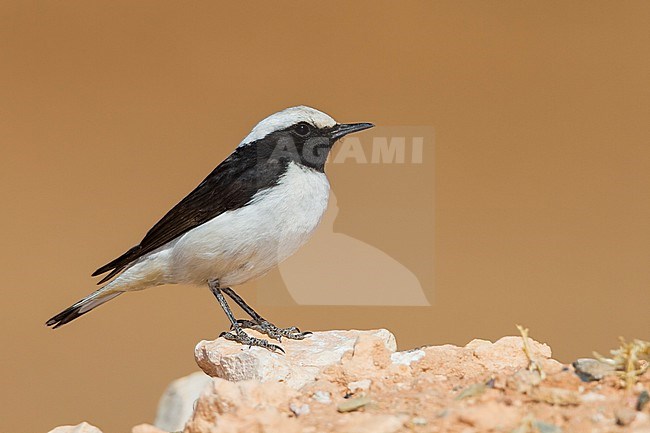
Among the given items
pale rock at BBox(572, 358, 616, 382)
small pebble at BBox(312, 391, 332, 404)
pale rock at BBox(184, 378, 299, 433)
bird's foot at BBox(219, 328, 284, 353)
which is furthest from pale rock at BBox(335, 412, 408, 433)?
bird's foot at BBox(219, 328, 284, 353)

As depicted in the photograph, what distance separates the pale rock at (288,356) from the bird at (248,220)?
12 centimetres

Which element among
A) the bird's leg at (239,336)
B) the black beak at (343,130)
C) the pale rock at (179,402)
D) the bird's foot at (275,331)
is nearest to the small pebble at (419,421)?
the bird's leg at (239,336)

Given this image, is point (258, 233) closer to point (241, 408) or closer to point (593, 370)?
point (241, 408)

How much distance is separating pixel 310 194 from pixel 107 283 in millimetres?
1121

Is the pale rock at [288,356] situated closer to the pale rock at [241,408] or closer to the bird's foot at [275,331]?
the bird's foot at [275,331]

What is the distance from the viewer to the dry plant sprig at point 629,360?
2211 millimetres

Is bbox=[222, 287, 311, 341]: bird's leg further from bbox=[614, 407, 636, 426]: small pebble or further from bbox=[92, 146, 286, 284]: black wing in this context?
bbox=[614, 407, 636, 426]: small pebble

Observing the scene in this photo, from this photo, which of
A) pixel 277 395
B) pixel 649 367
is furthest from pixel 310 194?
pixel 649 367

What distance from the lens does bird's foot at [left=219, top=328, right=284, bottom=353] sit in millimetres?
3438

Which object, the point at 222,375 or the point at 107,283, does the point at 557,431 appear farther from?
the point at 107,283

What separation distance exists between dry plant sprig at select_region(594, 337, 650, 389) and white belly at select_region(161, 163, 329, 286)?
160 centimetres

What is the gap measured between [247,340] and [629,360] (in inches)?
66.9

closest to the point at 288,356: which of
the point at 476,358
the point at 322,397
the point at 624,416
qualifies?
the point at 476,358

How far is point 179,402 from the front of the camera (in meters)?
5.24
